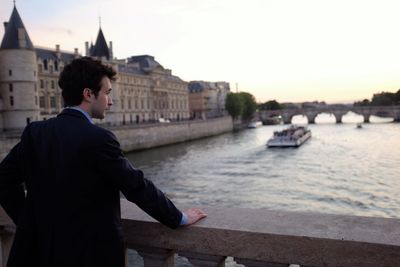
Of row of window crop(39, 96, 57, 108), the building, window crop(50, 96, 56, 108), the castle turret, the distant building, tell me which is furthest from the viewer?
the distant building

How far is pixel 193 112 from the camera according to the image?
85562 millimetres

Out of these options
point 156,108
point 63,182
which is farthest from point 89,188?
point 156,108

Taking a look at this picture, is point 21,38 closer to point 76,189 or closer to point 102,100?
point 102,100

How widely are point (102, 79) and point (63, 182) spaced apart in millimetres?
445

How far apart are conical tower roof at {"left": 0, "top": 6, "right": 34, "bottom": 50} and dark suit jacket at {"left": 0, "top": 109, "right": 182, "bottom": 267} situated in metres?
33.5

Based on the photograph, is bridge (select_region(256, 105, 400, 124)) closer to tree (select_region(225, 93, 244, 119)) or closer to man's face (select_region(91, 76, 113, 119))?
tree (select_region(225, 93, 244, 119))

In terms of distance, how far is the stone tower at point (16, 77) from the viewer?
31.9 m

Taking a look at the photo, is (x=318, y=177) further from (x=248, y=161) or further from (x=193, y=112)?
(x=193, y=112)

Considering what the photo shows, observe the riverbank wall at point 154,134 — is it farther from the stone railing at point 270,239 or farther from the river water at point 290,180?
the stone railing at point 270,239

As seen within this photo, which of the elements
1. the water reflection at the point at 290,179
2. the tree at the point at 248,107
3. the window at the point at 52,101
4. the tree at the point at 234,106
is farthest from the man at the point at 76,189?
the tree at the point at 248,107

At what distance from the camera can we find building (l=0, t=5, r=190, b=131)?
32.2 m

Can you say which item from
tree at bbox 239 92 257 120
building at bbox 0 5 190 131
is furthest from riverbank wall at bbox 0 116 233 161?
tree at bbox 239 92 257 120

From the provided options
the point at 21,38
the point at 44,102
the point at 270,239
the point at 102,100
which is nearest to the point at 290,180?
the point at 270,239

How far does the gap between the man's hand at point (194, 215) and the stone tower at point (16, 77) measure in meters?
33.4
